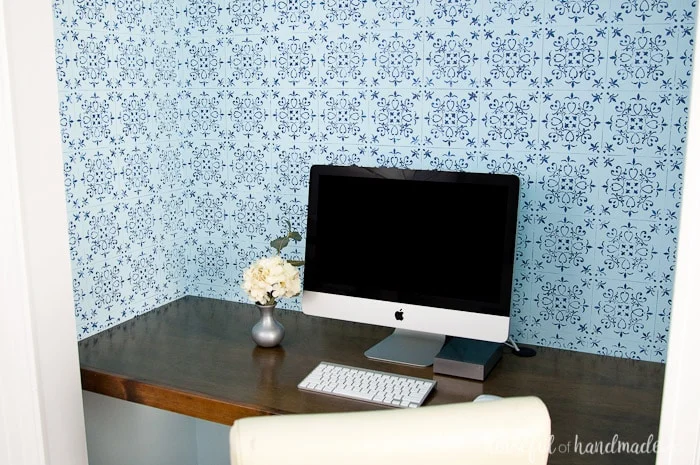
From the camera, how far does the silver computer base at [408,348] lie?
76.0 inches

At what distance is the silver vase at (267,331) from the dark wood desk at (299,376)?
0.03m

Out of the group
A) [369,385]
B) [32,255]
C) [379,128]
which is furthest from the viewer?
[379,128]

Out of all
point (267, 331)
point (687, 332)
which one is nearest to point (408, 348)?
point (267, 331)

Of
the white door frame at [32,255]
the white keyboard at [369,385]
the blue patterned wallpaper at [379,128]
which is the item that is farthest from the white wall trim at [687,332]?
the white door frame at [32,255]

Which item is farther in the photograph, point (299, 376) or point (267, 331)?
point (267, 331)

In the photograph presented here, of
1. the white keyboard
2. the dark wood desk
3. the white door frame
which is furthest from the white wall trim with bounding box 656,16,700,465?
the white door frame

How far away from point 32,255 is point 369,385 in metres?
0.82

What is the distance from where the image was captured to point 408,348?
6.57 feet

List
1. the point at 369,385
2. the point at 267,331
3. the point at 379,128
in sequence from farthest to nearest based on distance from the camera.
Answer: the point at 379,128
the point at 267,331
the point at 369,385

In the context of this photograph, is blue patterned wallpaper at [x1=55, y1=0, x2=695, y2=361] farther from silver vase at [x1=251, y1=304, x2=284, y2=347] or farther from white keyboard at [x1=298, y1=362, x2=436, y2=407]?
white keyboard at [x1=298, y1=362, x2=436, y2=407]

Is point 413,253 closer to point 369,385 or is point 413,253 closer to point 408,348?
point 408,348

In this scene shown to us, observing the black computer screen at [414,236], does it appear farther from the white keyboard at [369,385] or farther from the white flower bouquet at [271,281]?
the white keyboard at [369,385]

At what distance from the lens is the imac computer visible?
185 cm

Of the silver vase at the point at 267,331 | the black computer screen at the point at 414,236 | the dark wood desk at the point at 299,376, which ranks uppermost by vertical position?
the black computer screen at the point at 414,236
